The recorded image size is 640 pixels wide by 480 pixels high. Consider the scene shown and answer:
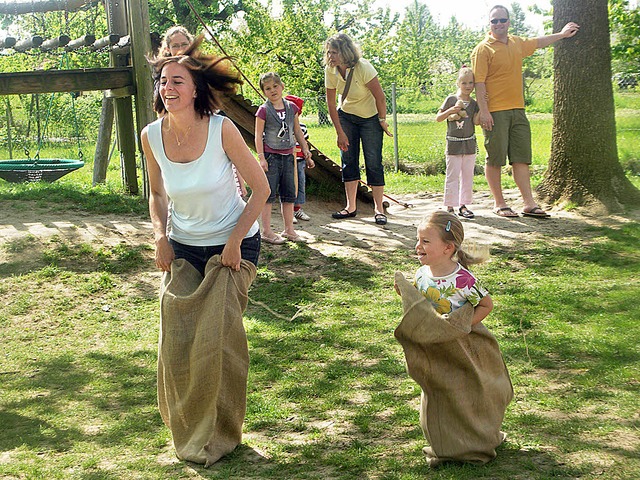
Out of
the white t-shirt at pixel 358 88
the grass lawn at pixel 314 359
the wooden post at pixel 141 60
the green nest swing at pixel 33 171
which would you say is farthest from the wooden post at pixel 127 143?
the white t-shirt at pixel 358 88

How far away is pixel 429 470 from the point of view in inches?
149

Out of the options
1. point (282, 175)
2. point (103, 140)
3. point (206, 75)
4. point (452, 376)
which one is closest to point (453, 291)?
point (452, 376)

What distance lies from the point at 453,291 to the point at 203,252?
1238 mm

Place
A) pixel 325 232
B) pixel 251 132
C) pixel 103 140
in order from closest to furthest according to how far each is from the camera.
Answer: pixel 325 232, pixel 251 132, pixel 103 140

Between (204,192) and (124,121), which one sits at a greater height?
(124,121)

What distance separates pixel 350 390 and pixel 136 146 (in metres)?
6.79

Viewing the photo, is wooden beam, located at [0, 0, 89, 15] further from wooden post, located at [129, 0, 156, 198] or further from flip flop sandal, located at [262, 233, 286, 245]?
flip flop sandal, located at [262, 233, 286, 245]

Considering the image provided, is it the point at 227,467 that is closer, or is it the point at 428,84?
the point at 227,467

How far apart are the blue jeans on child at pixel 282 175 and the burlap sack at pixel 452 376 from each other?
16.0ft

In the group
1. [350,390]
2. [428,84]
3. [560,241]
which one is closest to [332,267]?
[560,241]

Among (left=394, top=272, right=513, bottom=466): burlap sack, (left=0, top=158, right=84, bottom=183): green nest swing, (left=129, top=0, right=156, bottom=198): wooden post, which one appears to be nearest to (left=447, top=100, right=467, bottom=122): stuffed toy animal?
(left=129, top=0, right=156, bottom=198): wooden post

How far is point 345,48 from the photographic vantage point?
29.3 feet

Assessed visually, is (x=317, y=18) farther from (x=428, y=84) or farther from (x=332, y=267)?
(x=332, y=267)

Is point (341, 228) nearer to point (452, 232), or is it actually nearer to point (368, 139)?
point (368, 139)
